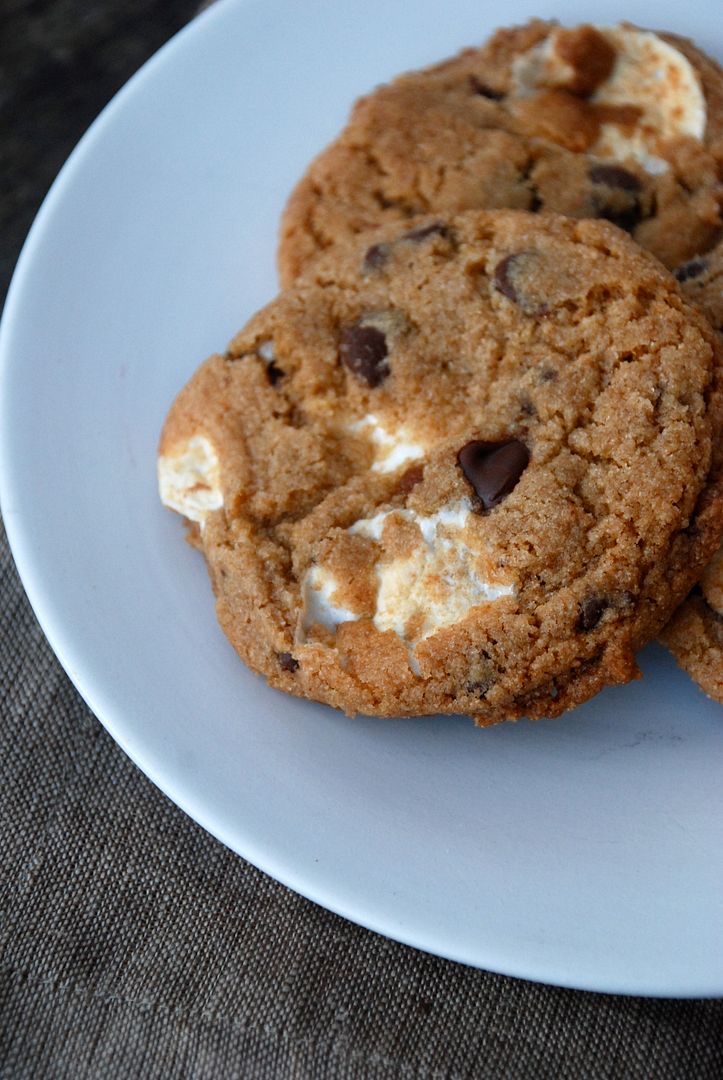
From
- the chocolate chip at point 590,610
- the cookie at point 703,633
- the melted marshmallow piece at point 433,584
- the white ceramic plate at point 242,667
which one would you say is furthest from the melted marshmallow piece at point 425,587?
the cookie at point 703,633

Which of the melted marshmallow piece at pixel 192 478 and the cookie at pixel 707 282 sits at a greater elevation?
the melted marshmallow piece at pixel 192 478

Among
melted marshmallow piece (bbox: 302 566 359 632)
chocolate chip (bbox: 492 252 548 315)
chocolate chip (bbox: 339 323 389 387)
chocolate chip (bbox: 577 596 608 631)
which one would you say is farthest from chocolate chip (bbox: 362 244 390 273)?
chocolate chip (bbox: 577 596 608 631)

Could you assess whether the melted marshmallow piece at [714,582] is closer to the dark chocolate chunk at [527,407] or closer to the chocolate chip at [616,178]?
the dark chocolate chunk at [527,407]

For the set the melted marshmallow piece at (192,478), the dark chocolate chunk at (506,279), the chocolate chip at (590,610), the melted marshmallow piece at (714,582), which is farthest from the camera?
the melted marshmallow piece at (192,478)

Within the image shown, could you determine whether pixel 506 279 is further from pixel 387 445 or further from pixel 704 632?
pixel 704 632

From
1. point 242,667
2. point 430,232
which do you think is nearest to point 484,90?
point 430,232

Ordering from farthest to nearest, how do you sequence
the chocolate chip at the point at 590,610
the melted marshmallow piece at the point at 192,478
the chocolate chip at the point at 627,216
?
the chocolate chip at the point at 627,216, the melted marshmallow piece at the point at 192,478, the chocolate chip at the point at 590,610

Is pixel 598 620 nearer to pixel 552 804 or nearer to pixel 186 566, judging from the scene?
pixel 552 804

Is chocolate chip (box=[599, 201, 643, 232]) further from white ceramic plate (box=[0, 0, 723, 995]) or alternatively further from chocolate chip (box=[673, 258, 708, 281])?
white ceramic plate (box=[0, 0, 723, 995])
